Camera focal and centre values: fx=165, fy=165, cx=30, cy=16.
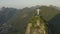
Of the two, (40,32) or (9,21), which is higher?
(9,21)

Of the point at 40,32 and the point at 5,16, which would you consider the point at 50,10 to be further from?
the point at 40,32

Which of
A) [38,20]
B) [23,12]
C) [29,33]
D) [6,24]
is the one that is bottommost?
[29,33]

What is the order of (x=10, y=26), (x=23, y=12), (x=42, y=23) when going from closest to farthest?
(x=42, y=23), (x=10, y=26), (x=23, y=12)

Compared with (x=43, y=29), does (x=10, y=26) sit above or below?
above

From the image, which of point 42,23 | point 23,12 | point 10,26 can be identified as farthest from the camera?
point 23,12

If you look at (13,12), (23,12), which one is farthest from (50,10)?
(13,12)

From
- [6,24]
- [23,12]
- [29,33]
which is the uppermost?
[23,12]

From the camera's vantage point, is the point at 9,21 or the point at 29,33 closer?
the point at 29,33

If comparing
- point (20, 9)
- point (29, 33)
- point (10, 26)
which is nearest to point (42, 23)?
point (29, 33)

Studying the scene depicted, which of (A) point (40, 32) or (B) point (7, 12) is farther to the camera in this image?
(B) point (7, 12)

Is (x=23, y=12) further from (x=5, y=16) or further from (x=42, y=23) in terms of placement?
(x=42, y=23)
